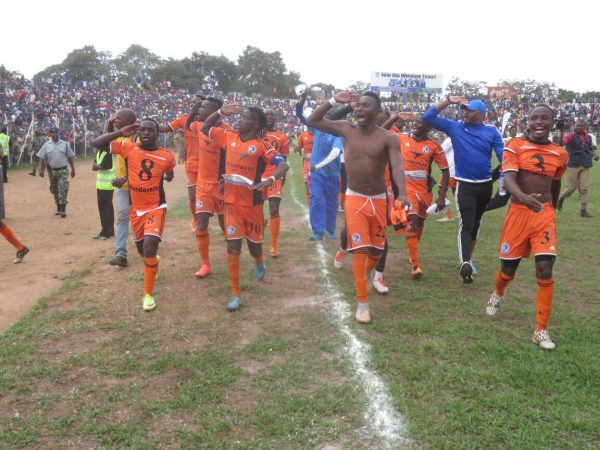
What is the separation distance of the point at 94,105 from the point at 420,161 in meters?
34.3

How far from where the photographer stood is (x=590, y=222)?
10.0m

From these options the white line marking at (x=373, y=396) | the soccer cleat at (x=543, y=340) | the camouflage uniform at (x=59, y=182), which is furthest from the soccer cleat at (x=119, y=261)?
the camouflage uniform at (x=59, y=182)

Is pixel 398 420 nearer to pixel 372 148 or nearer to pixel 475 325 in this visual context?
pixel 475 325

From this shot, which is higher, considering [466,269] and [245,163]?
[245,163]

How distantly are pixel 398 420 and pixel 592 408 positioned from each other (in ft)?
4.27

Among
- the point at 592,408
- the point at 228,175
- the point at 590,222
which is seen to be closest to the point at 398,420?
the point at 592,408

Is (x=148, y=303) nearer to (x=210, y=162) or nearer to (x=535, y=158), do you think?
(x=210, y=162)

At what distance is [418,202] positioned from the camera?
6.40 meters

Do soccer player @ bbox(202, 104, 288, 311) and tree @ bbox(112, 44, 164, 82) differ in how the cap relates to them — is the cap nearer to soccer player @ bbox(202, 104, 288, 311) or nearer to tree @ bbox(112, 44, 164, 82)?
soccer player @ bbox(202, 104, 288, 311)

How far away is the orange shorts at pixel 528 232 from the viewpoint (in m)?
4.38

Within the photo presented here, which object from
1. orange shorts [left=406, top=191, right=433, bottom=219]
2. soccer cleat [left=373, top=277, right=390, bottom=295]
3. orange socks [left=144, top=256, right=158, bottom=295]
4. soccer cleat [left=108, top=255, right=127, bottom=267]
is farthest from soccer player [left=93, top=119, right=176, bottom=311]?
orange shorts [left=406, top=191, right=433, bottom=219]

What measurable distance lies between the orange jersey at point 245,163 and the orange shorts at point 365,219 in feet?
3.79

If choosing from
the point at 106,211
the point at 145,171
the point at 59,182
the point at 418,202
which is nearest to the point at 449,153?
the point at 418,202

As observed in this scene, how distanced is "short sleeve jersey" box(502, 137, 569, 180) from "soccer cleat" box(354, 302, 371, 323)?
71.9 inches
